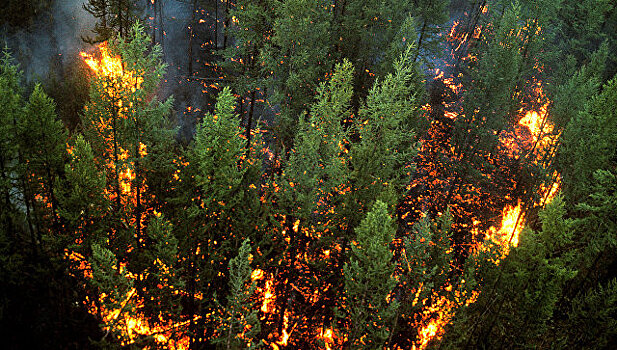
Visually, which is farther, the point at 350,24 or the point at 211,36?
the point at 211,36

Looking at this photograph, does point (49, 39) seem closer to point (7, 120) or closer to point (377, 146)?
point (7, 120)

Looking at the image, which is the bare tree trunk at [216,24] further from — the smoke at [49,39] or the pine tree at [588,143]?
the pine tree at [588,143]

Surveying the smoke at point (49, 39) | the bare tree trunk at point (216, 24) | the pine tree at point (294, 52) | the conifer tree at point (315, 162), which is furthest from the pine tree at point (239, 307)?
the bare tree trunk at point (216, 24)

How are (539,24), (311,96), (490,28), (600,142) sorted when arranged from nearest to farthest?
(600,142) < (311,96) < (539,24) < (490,28)

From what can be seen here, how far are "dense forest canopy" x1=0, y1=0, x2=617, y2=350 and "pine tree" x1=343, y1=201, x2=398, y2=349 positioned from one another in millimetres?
98

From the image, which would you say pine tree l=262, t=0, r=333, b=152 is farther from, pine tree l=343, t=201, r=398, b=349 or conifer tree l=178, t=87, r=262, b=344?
pine tree l=343, t=201, r=398, b=349

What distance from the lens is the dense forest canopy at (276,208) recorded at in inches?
527

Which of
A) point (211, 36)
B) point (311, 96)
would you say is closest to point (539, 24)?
point (311, 96)

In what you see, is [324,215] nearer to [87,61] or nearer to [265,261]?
[265,261]

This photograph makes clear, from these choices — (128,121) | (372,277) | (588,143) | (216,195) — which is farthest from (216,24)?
(588,143)

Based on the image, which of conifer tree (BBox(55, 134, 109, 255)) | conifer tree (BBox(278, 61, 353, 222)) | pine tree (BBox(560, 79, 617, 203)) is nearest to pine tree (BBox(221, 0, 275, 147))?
conifer tree (BBox(278, 61, 353, 222))

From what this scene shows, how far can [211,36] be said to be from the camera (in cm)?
3088

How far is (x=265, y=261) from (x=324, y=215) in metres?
3.82

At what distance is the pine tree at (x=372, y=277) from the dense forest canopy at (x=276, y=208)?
98 mm
